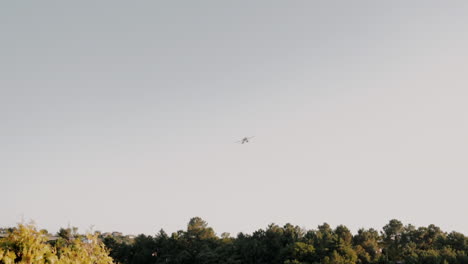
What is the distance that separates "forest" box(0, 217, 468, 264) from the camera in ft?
186

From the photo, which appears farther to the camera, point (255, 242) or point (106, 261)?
point (255, 242)

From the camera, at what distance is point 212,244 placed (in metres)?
74.2

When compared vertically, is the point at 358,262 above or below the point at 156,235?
below

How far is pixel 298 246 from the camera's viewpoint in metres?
59.1

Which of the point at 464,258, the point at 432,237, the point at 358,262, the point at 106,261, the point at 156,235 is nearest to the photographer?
the point at 106,261

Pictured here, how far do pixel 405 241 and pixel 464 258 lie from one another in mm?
20587

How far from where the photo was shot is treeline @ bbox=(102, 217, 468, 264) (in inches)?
2260

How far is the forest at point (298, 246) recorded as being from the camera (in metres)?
56.8

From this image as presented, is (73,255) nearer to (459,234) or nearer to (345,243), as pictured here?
(345,243)

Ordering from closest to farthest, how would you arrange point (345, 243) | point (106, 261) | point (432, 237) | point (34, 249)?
point (34, 249) → point (106, 261) → point (345, 243) → point (432, 237)

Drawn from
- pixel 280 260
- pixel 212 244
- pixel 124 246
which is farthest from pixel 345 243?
pixel 124 246

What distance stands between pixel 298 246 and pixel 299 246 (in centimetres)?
27

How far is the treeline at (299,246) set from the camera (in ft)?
188

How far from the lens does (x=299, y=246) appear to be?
58875mm
